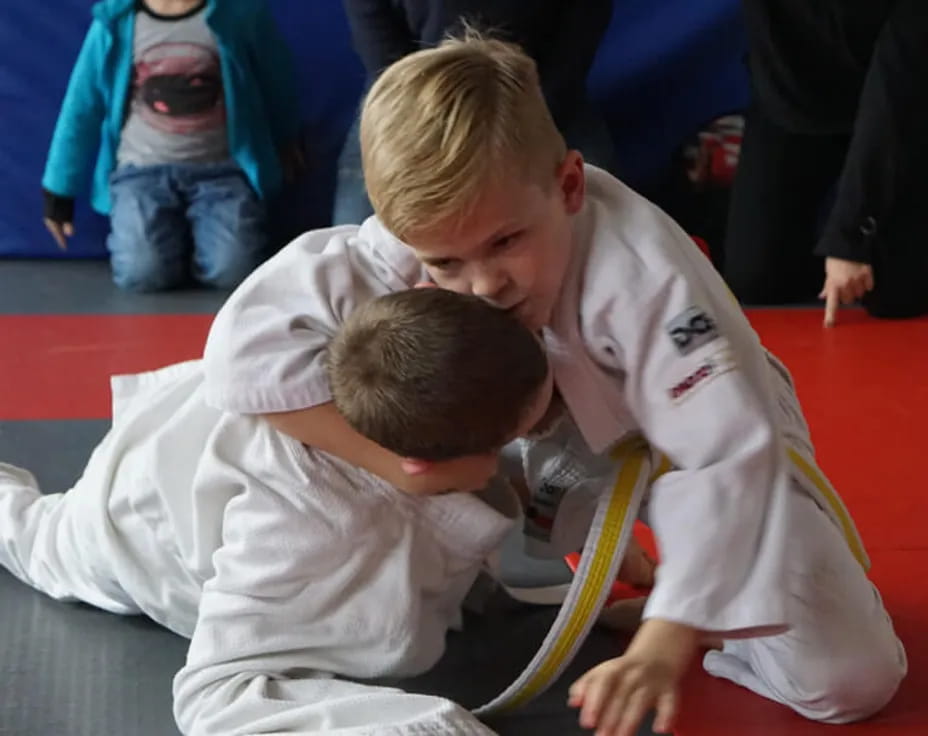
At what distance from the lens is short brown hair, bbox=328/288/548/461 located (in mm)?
1146

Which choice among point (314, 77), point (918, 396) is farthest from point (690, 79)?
point (918, 396)

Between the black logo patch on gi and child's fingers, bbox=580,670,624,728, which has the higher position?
the black logo patch on gi

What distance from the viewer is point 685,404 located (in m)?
1.20

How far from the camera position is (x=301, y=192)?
11.4 ft

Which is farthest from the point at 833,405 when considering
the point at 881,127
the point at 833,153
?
the point at 833,153

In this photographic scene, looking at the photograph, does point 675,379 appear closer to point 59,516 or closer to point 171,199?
point 59,516

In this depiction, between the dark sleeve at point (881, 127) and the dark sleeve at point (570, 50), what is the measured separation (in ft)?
2.39

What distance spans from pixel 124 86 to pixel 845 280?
188 centimetres

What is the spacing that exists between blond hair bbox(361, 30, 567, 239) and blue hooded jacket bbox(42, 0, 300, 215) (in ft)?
6.86

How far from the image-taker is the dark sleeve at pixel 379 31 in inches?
122

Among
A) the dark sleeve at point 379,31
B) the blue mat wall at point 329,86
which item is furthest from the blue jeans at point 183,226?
the dark sleeve at point 379,31

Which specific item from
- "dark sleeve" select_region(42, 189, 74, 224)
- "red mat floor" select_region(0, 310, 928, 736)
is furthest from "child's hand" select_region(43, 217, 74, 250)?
"red mat floor" select_region(0, 310, 928, 736)

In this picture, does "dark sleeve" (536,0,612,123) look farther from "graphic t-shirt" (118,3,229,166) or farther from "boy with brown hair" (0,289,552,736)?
"boy with brown hair" (0,289,552,736)

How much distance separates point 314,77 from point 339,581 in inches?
93.3
